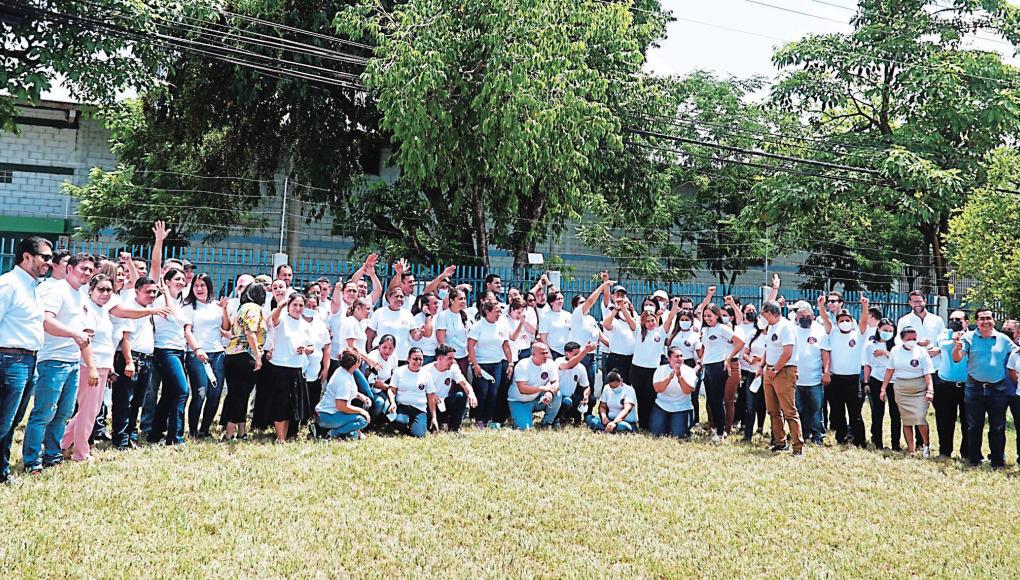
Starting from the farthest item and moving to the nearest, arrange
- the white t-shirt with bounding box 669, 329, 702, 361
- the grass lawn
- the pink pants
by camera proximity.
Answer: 1. the white t-shirt with bounding box 669, 329, 702, 361
2. the pink pants
3. the grass lawn

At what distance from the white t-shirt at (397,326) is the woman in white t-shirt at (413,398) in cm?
64

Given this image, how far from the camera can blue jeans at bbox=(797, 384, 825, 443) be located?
9.23 meters

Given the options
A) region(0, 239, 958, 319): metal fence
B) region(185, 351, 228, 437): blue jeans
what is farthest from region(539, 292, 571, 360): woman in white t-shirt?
region(185, 351, 228, 437): blue jeans

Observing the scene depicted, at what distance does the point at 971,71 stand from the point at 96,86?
17628mm

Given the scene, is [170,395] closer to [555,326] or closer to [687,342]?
[555,326]

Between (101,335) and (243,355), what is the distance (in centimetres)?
149

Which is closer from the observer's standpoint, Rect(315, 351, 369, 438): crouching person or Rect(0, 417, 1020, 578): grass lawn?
Rect(0, 417, 1020, 578): grass lawn

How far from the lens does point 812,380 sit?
920 centimetres

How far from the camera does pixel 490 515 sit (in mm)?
5969

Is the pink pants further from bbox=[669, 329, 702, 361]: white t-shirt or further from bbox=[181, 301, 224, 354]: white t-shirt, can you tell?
bbox=[669, 329, 702, 361]: white t-shirt

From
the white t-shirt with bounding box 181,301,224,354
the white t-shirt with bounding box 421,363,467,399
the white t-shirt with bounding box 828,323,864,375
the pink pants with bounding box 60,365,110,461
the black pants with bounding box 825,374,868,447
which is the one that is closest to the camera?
the pink pants with bounding box 60,365,110,461

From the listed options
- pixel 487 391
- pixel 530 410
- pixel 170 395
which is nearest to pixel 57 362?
pixel 170 395

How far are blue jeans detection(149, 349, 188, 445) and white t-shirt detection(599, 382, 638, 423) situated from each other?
4692mm

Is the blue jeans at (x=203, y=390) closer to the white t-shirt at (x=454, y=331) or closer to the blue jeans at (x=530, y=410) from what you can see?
the white t-shirt at (x=454, y=331)
